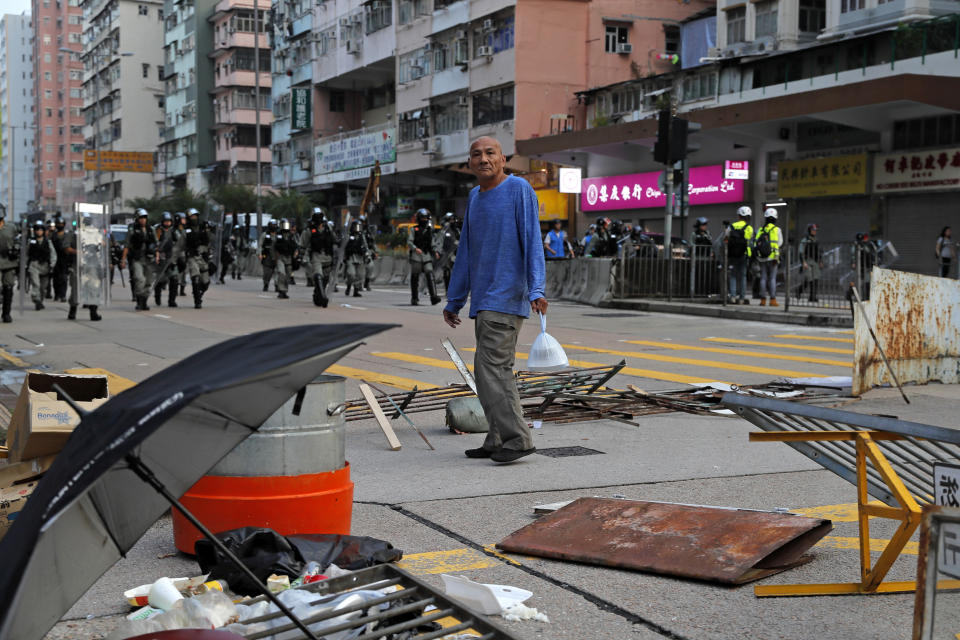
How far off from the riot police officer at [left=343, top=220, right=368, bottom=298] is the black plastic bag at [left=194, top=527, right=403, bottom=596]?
22098 millimetres

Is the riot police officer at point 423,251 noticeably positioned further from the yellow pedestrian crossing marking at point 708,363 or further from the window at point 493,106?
the window at point 493,106

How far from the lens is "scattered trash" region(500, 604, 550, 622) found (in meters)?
3.63

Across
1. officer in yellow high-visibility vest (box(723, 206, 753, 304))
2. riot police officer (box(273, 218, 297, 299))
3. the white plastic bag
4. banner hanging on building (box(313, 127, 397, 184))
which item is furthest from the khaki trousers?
banner hanging on building (box(313, 127, 397, 184))

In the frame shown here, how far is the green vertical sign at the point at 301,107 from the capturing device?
64438mm

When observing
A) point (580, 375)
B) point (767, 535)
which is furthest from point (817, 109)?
point (767, 535)

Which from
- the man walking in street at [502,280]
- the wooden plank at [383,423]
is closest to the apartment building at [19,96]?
the wooden plank at [383,423]

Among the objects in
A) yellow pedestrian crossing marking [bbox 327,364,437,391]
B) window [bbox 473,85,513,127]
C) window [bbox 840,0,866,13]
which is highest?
window [bbox 840,0,866,13]

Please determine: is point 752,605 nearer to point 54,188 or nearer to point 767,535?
point 767,535

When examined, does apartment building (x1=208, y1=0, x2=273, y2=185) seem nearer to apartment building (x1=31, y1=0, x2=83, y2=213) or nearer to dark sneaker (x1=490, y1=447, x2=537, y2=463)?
apartment building (x1=31, y1=0, x2=83, y2=213)

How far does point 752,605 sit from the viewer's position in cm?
377

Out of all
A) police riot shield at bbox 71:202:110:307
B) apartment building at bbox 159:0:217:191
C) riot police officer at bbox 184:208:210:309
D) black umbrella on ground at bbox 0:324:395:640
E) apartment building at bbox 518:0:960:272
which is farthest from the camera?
apartment building at bbox 159:0:217:191

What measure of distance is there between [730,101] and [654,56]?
38.8 feet

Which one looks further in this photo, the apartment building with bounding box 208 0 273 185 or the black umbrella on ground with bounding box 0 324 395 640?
the apartment building with bounding box 208 0 273 185

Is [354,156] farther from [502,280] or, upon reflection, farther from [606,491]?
[606,491]
